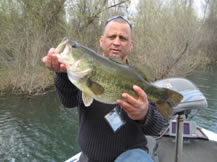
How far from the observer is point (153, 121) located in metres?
1.92

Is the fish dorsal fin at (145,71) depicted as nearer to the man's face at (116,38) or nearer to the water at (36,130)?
the man's face at (116,38)

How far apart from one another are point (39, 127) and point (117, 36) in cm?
633

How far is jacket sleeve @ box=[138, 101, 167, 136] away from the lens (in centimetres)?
188

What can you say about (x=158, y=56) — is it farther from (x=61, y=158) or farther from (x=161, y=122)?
(x=161, y=122)

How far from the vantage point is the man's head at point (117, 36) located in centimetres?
229

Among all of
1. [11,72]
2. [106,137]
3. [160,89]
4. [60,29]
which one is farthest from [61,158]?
[60,29]

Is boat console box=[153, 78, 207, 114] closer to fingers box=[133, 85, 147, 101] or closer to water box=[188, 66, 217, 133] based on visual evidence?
fingers box=[133, 85, 147, 101]

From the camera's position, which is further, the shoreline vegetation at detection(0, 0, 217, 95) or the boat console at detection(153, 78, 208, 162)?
the shoreline vegetation at detection(0, 0, 217, 95)

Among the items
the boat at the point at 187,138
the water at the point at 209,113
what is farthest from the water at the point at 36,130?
the water at the point at 209,113

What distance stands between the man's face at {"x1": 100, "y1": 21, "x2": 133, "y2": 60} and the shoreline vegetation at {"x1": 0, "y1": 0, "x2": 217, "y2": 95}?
347 inches

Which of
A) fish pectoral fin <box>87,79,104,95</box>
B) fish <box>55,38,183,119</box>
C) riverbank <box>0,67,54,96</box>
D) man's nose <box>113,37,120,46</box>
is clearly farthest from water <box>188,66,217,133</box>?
riverbank <box>0,67,54,96</box>

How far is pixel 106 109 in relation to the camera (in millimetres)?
2104

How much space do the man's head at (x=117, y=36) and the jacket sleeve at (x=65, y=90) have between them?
2.37 feet

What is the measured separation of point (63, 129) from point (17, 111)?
2.97 meters
